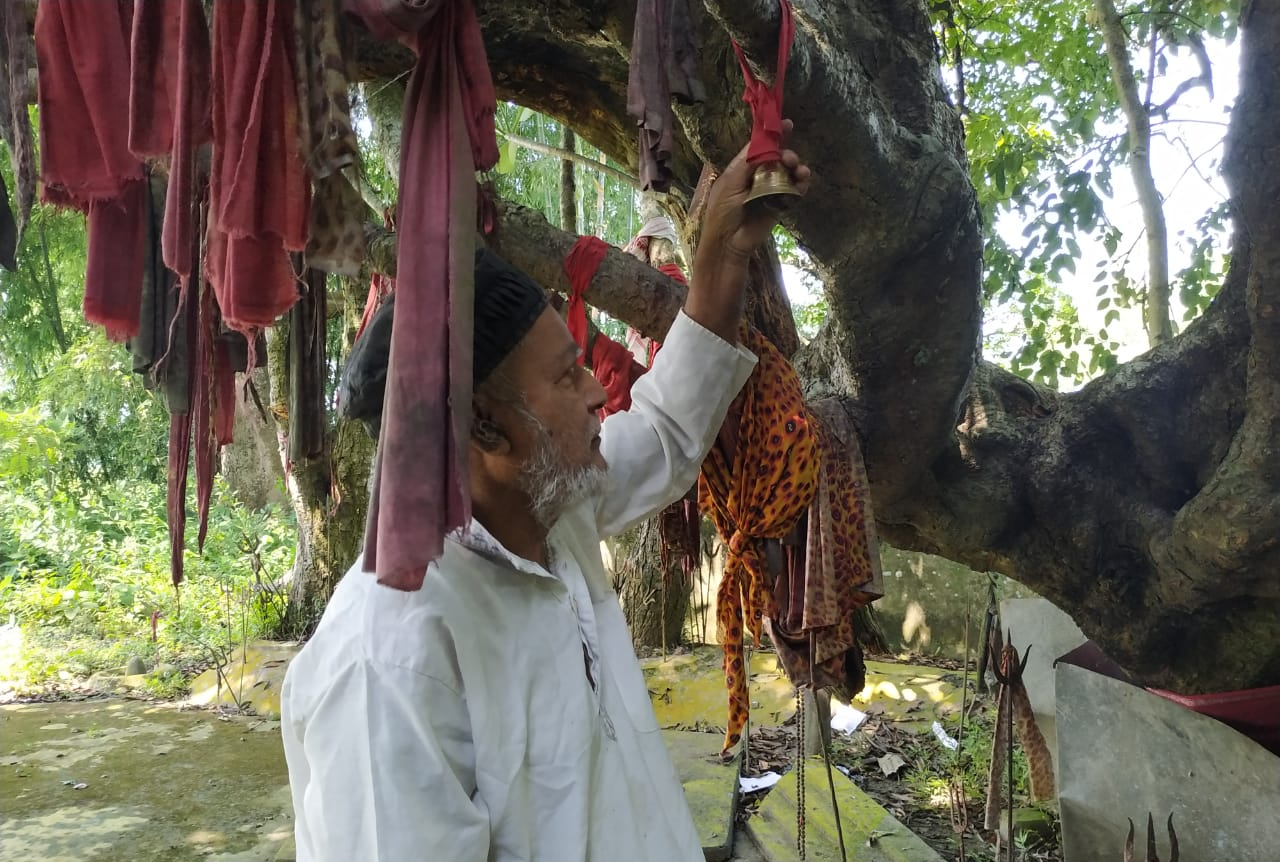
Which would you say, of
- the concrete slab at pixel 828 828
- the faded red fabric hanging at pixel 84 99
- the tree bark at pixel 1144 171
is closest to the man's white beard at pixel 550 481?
the faded red fabric hanging at pixel 84 99

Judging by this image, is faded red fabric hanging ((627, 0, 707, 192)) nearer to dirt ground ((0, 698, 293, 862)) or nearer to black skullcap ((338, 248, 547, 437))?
black skullcap ((338, 248, 547, 437))

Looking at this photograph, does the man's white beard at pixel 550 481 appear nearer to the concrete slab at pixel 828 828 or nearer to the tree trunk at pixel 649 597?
the concrete slab at pixel 828 828

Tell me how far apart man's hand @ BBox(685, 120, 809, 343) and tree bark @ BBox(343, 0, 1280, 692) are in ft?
1.22

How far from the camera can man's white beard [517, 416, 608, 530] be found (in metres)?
1.38

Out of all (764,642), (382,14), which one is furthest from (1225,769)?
(764,642)

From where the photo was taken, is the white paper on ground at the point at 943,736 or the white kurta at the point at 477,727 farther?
the white paper on ground at the point at 943,736

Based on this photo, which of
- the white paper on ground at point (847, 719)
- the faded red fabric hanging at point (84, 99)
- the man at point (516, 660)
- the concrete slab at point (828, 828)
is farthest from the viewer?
the white paper on ground at point (847, 719)

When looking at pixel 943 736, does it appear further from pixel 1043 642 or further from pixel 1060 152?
pixel 1060 152

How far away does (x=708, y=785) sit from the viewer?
410 centimetres

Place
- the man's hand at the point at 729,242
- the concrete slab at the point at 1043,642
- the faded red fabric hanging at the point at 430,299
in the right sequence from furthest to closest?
the concrete slab at the point at 1043,642, the man's hand at the point at 729,242, the faded red fabric hanging at the point at 430,299

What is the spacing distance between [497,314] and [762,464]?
0.82m

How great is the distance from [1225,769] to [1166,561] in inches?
26.6

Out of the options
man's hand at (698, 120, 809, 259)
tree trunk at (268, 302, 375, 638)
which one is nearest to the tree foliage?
man's hand at (698, 120, 809, 259)

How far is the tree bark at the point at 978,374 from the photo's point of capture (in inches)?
72.3
